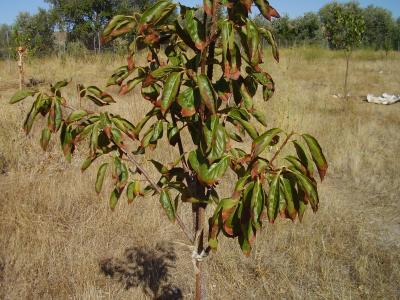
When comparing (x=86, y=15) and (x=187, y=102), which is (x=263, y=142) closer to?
(x=187, y=102)

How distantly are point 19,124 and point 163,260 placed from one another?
3048 mm

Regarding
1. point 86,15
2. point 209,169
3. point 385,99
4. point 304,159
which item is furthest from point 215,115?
point 86,15

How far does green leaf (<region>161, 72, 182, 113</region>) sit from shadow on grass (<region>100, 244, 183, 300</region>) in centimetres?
171

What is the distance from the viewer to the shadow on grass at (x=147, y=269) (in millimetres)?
2520

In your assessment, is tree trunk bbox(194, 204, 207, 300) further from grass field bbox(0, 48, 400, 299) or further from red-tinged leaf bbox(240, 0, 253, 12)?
grass field bbox(0, 48, 400, 299)

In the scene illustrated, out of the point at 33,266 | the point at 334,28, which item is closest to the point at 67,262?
the point at 33,266

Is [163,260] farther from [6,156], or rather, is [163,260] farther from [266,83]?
[6,156]

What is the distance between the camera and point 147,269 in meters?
2.68

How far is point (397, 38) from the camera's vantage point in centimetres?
3478

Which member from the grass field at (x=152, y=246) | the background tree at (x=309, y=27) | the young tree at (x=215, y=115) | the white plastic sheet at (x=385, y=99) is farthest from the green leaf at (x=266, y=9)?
the background tree at (x=309, y=27)

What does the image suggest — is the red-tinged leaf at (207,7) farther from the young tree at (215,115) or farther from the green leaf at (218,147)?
the green leaf at (218,147)

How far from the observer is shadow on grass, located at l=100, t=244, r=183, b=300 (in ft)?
8.27

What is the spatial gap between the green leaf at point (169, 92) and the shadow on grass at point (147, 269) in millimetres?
1709

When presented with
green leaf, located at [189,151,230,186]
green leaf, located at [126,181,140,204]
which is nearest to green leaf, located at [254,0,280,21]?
green leaf, located at [189,151,230,186]
